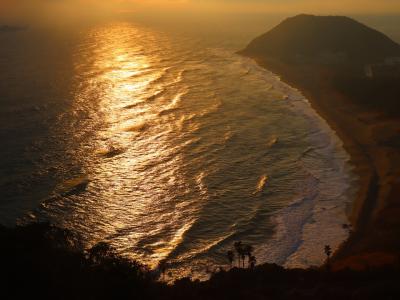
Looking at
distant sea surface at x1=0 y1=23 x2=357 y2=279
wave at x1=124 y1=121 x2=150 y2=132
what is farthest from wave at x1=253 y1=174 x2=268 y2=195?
wave at x1=124 y1=121 x2=150 y2=132

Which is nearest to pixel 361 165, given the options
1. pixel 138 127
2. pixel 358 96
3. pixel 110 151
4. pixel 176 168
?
pixel 176 168

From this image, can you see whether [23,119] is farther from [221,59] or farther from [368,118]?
[221,59]

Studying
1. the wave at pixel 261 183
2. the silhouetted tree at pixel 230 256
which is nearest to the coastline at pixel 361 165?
the silhouetted tree at pixel 230 256

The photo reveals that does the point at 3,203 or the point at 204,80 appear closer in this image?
the point at 3,203

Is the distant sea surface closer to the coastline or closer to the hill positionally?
the coastline

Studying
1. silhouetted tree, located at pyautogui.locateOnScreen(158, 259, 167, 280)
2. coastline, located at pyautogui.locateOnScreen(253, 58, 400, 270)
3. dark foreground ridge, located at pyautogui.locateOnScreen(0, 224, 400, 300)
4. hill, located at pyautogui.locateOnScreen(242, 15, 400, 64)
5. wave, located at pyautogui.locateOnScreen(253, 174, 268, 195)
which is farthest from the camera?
hill, located at pyautogui.locateOnScreen(242, 15, 400, 64)

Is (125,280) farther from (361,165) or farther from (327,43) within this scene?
(327,43)

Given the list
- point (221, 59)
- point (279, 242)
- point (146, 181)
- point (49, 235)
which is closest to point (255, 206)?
point (279, 242)
